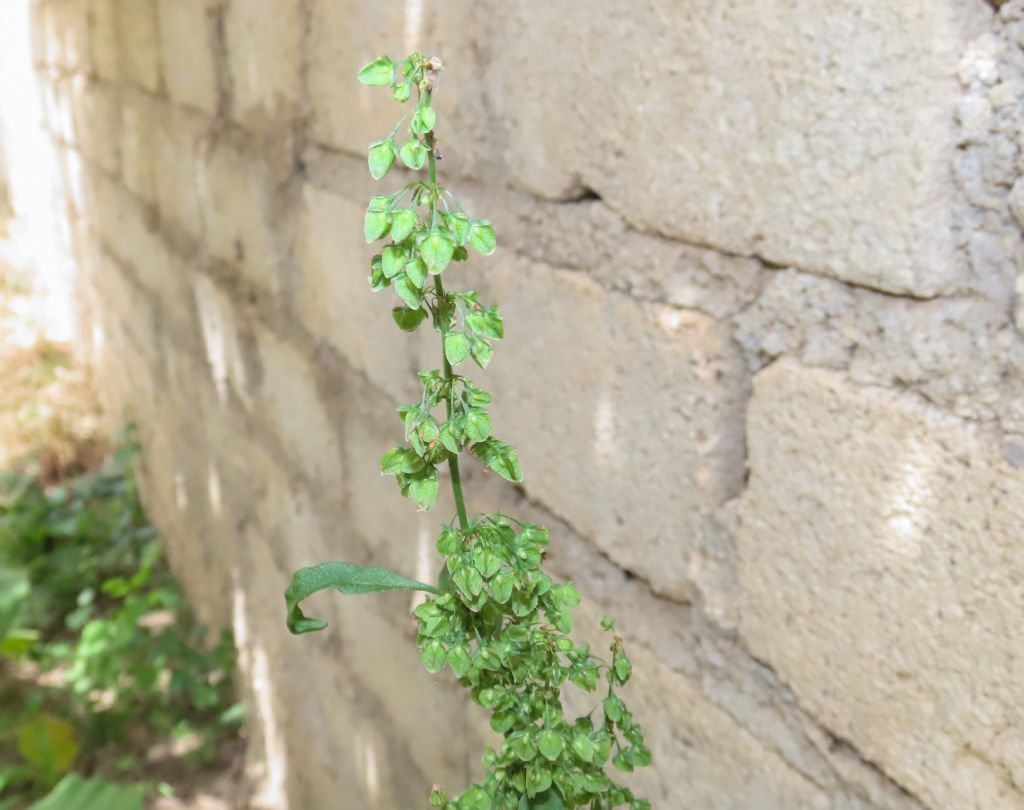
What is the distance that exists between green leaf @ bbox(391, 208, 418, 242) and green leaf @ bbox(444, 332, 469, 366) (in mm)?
65

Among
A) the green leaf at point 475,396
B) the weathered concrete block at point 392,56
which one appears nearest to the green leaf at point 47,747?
the weathered concrete block at point 392,56

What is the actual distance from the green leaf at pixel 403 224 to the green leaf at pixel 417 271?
0.02 meters

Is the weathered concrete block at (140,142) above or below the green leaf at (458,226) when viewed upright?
below

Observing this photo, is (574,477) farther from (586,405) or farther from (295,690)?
(295,690)

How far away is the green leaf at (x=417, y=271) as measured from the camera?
586 millimetres

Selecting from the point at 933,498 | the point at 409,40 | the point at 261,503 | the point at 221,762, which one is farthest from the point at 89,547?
the point at 933,498

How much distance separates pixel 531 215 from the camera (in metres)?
1.21

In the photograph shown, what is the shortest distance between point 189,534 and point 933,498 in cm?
322

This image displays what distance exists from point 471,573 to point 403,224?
0.22m

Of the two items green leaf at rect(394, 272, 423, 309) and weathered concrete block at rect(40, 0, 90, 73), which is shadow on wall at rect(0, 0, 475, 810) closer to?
weathered concrete block at rect(40, 0, 90, 73)

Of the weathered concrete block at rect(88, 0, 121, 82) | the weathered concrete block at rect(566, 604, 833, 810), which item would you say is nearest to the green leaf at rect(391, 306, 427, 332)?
the weathered concrete block at rect(566, 604, 833, 810)

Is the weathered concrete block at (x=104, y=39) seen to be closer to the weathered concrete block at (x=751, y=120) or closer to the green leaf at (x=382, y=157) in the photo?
the weathered concrete block at (x=751, y=120)

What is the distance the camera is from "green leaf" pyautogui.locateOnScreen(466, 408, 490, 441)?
0.62 m

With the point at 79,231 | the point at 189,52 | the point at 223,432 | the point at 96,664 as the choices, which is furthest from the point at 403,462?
the point at 79,231
